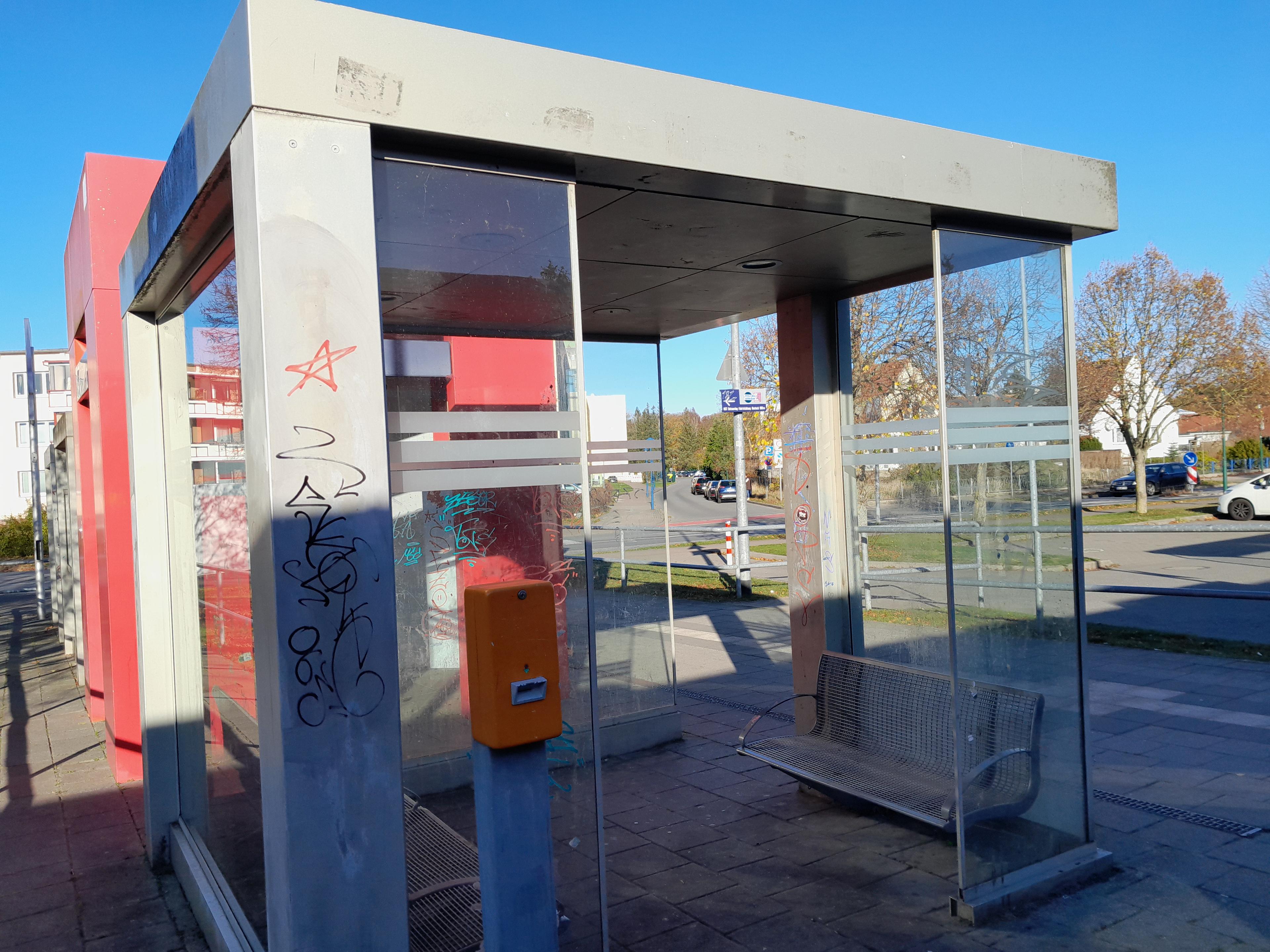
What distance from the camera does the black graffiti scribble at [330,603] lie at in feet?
8.61

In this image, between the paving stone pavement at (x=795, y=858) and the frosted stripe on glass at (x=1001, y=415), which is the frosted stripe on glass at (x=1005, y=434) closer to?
the frosted stripe on glass at (x=1001, y=415)

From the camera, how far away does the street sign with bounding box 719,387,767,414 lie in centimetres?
1705

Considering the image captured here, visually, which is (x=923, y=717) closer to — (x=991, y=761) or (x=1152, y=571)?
(x=991, y=761)

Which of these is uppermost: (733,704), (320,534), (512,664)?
(320,534)

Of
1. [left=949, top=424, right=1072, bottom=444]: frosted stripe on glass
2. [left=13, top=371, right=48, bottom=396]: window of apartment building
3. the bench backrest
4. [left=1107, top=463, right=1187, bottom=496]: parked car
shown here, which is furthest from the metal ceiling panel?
[left=13, top=371, right=48, bottom=396]: window of apartment building

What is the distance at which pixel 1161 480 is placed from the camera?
131 feet

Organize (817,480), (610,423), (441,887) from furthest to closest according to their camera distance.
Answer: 1. (610,423)
2. (817,480)
3. (441,887)

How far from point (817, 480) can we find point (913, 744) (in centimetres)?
175

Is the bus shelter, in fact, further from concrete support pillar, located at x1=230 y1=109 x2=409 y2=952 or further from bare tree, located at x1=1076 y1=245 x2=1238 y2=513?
bare tree, located at x1=1076 y1=245 x2=1238 y2=513

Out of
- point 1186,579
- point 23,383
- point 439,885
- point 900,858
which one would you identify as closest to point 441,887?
point 439,885

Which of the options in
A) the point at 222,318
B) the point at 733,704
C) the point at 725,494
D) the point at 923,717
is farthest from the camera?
the point at 725,494

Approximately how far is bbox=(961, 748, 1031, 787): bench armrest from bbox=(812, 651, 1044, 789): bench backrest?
12mm

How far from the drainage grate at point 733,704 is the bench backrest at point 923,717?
184 cm

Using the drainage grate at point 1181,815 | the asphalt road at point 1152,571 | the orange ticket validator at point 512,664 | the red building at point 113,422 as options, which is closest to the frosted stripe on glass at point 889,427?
the asphalt road at point 1152,571
